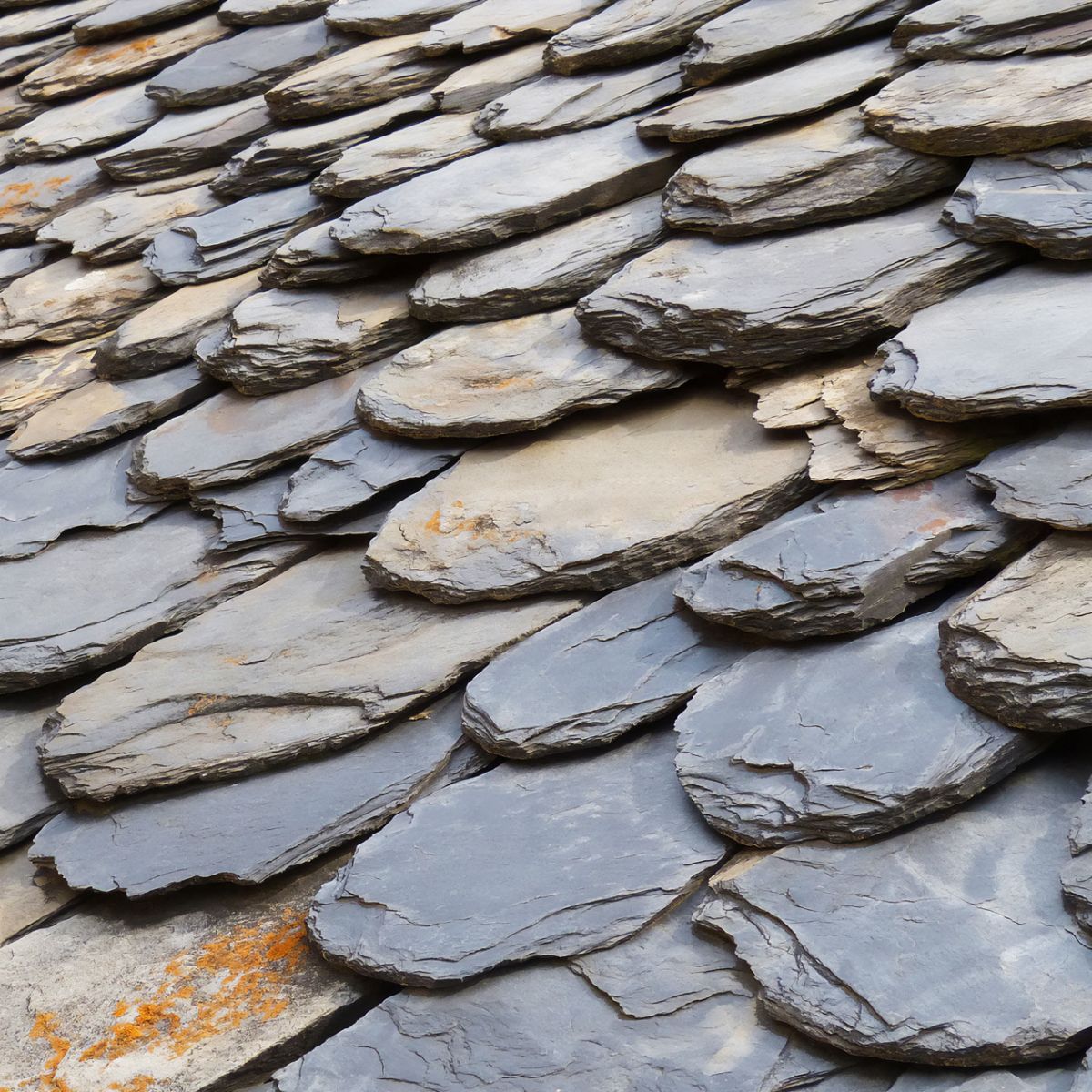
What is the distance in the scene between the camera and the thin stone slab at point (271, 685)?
2.15 m

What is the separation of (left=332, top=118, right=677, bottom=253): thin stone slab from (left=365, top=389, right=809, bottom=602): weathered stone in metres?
0.51

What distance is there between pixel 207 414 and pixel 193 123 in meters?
1.22

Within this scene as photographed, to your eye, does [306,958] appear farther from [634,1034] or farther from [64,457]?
[64,457]

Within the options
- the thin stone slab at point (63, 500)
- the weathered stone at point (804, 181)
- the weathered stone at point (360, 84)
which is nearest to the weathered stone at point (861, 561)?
the weathered stone at point (804, 181)

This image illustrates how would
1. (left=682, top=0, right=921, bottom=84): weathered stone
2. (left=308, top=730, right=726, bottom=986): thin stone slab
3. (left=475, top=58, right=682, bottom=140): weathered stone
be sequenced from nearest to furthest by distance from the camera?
(left=308, top=730, right=726, bottom=986): thin stone slab
(left=682, top=0, right=921, bottom=84): weathered stone
(left=475, top=58, right=682, bottom=140): weathered stone

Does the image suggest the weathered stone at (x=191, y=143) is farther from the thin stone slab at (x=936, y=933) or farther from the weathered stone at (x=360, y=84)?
the thin stone slab at (x=936, y=933)

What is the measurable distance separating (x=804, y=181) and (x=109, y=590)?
1585mm

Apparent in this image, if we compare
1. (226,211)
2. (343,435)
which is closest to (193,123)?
(226,211)

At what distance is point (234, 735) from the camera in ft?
7.16

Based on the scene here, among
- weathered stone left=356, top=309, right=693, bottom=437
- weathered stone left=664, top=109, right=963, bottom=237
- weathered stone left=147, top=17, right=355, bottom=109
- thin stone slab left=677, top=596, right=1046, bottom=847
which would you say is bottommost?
thin stone slab left=677, top=596, right=1046, bottom=847

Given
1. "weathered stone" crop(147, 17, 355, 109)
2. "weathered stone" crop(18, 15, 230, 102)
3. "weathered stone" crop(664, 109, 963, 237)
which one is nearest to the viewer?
"weathered stone" crop(664, 109, 963, 237)

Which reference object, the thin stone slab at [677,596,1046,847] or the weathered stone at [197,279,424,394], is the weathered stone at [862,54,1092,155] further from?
the weathered stone at [197,279,424,394]

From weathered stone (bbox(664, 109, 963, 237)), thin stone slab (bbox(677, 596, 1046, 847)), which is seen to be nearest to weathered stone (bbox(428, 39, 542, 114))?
weathered stone (bbox(664, 109, 963, 237))

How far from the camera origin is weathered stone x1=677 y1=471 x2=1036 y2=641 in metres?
1.89
